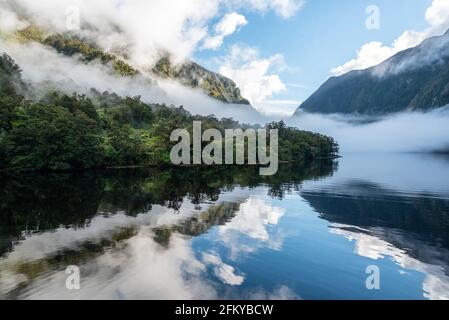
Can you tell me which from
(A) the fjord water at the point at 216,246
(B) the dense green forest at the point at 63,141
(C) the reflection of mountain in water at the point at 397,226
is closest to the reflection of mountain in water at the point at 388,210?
(C) the reflection of mountain in water at the point at 397,226

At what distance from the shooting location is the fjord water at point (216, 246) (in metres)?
20.6

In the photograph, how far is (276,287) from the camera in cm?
2100

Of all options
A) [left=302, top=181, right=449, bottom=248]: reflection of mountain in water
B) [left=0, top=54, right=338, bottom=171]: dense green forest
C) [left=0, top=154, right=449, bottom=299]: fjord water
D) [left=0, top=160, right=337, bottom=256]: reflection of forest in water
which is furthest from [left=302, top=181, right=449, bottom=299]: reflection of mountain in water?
[left=0, top=54, right=338, bottom=171]: dense green forest

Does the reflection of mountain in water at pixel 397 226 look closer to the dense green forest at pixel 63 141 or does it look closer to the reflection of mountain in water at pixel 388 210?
the reflection of mountain in water at pixel 388 210

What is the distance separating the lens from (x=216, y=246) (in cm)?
2889

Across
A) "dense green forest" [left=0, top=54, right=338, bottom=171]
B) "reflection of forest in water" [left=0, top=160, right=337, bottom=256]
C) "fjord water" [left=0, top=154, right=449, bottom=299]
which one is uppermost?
"dense green forest" [left=0, top=54, right=338, bottom=171]

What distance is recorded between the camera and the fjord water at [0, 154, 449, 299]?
20.6 m

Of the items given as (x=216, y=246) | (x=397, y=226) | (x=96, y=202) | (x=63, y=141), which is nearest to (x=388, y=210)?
(x=397, y=226)

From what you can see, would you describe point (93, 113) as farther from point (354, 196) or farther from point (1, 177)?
point (354, 196)

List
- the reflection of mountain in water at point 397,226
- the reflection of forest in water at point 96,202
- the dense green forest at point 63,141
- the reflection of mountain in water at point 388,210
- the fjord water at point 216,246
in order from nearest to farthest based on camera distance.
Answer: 1. the fjord water at point 216,246
2. the reflection of mountain in water at point 397,226
3. the reflection of forest in water at point 96,202
4. the reflection of mountain in water at point 388,210
5. the dense green forest at point 63,141

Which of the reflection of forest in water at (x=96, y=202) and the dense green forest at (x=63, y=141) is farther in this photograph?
the dense green forest at (x=63, y=141)

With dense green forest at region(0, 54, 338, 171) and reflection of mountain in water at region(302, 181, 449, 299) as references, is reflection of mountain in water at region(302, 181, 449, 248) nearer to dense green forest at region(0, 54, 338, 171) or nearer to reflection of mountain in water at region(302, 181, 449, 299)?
reflection of mountain in water at region(302, 181, 449, 299)
